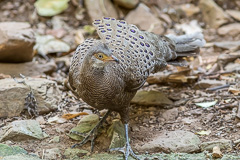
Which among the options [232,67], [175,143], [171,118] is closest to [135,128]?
[171,118]

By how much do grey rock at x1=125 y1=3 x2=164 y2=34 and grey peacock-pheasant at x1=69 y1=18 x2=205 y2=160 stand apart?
7.36 feet

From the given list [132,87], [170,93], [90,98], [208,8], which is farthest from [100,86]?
[208,8]

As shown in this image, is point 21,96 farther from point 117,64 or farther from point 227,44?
point 227,44

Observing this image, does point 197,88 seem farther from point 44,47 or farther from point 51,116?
point 44,47

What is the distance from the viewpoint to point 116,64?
14.3 feet

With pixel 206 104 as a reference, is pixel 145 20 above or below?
above

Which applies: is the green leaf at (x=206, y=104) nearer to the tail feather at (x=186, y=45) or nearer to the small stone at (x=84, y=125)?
the tail feather at (x=186, y=45)

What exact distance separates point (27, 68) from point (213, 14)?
4.12 m

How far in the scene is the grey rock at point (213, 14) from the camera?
8.08 meters

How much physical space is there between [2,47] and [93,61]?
218 centimetres

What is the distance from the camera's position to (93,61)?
4.03m

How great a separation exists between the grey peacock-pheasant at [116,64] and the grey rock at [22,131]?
0.58 meters

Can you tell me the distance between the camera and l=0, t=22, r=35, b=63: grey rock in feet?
18.5

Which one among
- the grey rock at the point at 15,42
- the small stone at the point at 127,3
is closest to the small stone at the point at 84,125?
the grey rock at the point at 15,42
